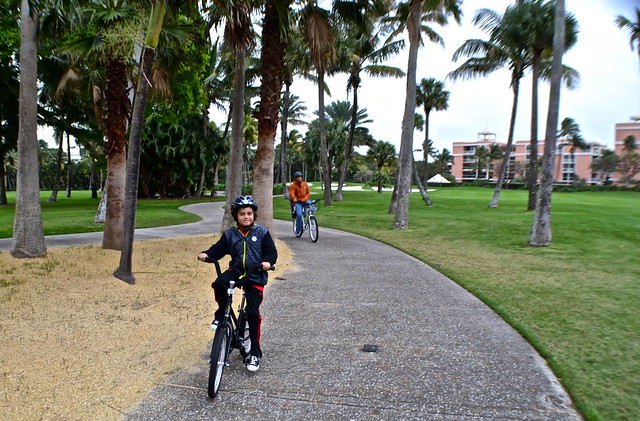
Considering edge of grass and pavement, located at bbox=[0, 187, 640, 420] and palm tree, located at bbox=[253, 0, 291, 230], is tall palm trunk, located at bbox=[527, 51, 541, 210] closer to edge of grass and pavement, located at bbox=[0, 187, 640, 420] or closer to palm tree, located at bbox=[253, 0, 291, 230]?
edge of grass and pavement, located at bbox=[0, 187, 640, 420]

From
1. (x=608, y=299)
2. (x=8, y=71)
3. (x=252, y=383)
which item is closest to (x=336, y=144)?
(x=8, y=71)

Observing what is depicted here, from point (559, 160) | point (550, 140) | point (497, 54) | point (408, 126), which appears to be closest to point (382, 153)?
point (497, 54)

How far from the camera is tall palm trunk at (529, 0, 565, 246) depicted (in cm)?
1151

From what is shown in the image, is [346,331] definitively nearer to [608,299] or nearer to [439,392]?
[439,392]

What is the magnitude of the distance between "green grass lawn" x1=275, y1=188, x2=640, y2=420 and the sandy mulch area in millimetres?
3508

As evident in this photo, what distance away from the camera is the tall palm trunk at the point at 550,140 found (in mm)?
11508

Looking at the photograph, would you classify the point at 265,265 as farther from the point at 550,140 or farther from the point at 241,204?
the point at 550,140

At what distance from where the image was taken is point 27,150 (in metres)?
8.06

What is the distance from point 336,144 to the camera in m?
43.9

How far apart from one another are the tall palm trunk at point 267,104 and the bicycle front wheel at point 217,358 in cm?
701

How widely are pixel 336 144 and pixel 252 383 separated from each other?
135ft

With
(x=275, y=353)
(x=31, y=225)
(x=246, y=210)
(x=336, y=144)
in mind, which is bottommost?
(x=275, y=353)

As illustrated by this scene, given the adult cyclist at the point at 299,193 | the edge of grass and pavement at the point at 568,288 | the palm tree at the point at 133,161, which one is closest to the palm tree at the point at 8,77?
the palm tree at the point at 133,161

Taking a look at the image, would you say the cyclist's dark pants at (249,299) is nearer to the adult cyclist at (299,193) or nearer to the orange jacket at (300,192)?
the adult cyclist at (299,193)
